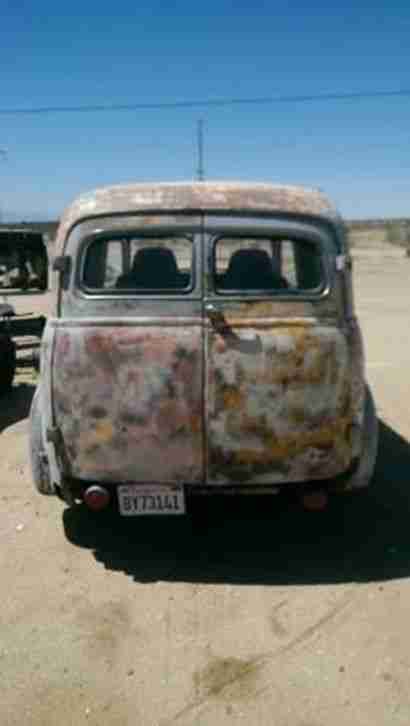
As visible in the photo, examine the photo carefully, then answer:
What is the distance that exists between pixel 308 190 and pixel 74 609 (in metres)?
2.81

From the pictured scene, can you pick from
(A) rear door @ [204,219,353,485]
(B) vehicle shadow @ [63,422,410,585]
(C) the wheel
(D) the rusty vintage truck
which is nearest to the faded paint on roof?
(D) the rusty vintage truck

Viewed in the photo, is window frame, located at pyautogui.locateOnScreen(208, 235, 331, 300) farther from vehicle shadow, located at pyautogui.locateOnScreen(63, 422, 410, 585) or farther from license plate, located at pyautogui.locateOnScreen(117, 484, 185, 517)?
vehicle shadow, located at pyautogui.locateOnScreen(63, 422, 410, 585)

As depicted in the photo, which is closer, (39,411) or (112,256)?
(112,256)

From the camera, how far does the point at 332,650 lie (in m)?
2.98

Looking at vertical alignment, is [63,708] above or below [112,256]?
below

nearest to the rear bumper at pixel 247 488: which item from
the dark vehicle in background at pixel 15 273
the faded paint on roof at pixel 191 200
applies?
the faded paint on roof at pixel 191 200

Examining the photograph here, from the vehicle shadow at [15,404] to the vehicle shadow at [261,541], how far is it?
248cm

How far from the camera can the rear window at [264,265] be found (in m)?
3.56

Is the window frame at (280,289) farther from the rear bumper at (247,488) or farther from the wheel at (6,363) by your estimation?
the wheel at (6,363)

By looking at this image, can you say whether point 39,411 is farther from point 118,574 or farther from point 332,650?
point 332,650

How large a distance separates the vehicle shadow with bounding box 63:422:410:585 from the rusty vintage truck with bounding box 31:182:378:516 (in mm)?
461

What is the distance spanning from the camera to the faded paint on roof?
11.4 ft

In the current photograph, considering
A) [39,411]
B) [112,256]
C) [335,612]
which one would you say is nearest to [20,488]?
[39,411]

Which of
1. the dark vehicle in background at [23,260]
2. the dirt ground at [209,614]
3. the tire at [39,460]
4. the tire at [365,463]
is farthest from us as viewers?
the dark vehicle in background at [23,260]
